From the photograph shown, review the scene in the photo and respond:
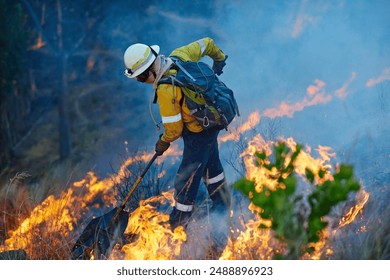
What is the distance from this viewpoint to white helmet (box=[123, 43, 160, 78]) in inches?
210

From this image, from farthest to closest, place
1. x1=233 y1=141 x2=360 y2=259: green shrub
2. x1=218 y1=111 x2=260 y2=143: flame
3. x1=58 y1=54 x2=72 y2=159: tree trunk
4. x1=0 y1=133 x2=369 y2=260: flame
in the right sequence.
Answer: x1=58 y1=54 x2=72 y2=159: tree trunk → x1=218 y1=111 x2=260 y2=143: flame → x1=0 y1=133 x2=369 y2=260: flame → x1=233 y1=141 x2=360 y2=259: green shrub

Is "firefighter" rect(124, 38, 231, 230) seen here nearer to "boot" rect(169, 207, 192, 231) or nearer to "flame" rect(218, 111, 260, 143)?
"boot" rect(169, 207, 192, 231)

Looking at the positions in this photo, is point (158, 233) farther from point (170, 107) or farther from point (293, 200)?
point (293, 200)

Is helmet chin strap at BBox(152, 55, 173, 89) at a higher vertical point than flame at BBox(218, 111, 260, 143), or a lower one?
higher

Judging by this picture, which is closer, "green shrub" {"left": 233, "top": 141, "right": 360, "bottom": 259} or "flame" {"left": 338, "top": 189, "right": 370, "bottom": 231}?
"green shrub" {"left": 233, "top": 141, "right": 360, "bottom": 259}

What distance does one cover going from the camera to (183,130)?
224 inches

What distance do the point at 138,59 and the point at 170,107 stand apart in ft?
1.53

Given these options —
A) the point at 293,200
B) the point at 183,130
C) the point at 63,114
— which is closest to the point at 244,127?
the point at 183,130

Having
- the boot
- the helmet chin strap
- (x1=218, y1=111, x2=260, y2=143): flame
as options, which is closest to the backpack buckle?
the helmet chin strap

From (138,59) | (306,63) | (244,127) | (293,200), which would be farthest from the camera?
(306,63)

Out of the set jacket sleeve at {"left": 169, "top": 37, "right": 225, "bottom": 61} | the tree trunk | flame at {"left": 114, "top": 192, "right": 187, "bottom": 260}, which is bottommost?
the tree trunk

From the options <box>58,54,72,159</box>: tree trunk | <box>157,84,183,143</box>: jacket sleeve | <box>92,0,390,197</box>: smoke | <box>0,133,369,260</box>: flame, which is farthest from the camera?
<box>58,54,72,159</box>: tree trunk
